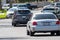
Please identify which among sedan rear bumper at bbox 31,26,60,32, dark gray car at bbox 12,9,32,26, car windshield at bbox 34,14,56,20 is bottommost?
dark gray car at bbox 12,9,32,26

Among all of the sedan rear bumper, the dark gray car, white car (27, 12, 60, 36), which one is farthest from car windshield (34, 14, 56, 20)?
the dark gray car

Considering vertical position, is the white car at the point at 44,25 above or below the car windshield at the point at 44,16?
below

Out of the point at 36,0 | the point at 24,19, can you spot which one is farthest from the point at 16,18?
the point at 36,0

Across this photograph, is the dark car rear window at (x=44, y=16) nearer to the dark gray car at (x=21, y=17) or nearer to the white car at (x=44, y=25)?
the white car at (x=44, y=25)

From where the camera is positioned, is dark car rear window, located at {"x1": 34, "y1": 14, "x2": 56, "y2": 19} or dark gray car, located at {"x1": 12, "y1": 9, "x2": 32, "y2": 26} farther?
dark gray car, located at {"x1": 12, "y1": 9, "x2": 32, "y2": 26}

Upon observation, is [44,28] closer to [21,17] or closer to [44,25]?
[44,25]

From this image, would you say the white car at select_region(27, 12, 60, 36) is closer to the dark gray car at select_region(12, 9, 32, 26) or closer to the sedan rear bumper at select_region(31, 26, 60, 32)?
the sedan rear bumper at select_region(31, 26, 60, 32)

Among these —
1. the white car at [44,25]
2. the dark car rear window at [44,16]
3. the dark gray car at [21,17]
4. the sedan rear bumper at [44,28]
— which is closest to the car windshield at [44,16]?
the dark car rear window at [44,16]

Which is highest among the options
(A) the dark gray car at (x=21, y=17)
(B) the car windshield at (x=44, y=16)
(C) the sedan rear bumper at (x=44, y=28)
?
(B) the car windshield at (x=44, y=16)

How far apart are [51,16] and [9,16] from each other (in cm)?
2386

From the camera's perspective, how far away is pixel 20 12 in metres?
28.6

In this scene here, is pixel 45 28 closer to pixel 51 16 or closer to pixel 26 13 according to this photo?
pixel 51 16

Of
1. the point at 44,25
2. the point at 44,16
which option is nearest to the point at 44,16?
the point at 44,16

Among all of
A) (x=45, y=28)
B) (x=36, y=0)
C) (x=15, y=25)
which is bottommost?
(x=36, y=0)
